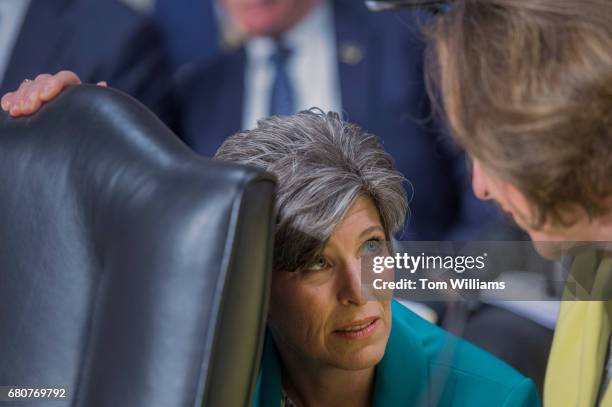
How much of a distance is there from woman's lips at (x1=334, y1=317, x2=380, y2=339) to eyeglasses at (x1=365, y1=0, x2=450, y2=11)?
0.47m

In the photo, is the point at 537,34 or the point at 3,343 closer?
the point at 537,34

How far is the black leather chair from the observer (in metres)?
1.02

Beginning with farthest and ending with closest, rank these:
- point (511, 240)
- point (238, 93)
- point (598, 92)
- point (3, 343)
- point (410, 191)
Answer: point (238, 93) → point (410, 191) → point (511, 240) → point (3, 343) → point (598, 92)

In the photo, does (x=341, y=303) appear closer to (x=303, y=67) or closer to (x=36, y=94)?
(x=36, y=94)

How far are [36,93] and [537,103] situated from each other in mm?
691

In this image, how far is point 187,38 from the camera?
2.53m

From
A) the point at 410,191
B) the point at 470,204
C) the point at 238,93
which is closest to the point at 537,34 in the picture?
the point at 410,191

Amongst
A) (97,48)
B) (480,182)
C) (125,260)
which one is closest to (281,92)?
(97,48)

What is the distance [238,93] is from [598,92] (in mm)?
1575

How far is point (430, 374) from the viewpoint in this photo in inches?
55.7

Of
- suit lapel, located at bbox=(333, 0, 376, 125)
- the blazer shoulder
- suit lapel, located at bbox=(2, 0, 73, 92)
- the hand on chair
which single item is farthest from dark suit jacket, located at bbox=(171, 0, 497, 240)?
the hand on chair

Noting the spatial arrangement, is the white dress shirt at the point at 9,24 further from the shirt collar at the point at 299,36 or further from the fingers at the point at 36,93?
the fingers at the point at 36,93

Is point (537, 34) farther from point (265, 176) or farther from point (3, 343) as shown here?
point (3, 343)

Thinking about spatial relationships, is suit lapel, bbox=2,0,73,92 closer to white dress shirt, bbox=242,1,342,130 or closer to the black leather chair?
white dress shirt, bbox=242,1,342,130
